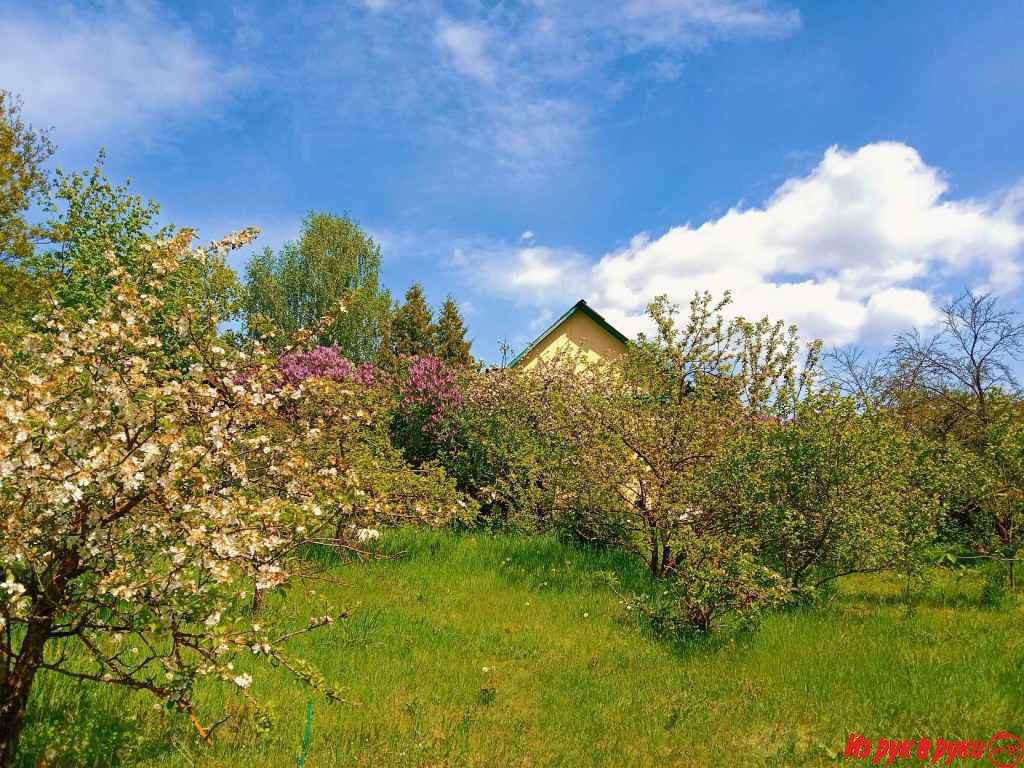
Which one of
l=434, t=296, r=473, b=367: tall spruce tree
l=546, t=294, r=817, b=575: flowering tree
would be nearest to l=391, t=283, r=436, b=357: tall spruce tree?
l=434, t=296, r=473, b=367: tall spruce tree

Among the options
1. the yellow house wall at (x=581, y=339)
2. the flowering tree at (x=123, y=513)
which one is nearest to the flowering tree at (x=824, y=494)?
the flowering tree at (x=123, y=513)

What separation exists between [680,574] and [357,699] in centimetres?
439

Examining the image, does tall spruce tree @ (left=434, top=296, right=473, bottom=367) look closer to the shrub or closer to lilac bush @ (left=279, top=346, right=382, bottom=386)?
lilac bush @ (left=279, top=346, right=382, bottom=386)

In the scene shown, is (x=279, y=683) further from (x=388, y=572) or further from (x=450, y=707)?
(x=388, y=572)

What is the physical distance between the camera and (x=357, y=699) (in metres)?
5.84

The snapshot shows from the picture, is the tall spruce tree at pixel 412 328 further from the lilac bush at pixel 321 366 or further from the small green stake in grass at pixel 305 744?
the small green stake in grass at pixel 305 744

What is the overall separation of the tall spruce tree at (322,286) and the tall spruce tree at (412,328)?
656 centimetres

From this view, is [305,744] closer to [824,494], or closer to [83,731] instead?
[83,731]

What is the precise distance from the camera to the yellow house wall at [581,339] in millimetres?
26297

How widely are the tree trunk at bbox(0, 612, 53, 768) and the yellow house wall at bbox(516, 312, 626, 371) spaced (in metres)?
22.0

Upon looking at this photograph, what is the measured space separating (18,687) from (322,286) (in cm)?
4262

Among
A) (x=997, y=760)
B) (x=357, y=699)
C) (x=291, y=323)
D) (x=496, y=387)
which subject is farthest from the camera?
(x=291, y=323)

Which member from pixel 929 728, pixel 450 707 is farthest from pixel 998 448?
pixel 450 707

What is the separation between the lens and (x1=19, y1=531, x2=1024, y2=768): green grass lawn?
197 inches
